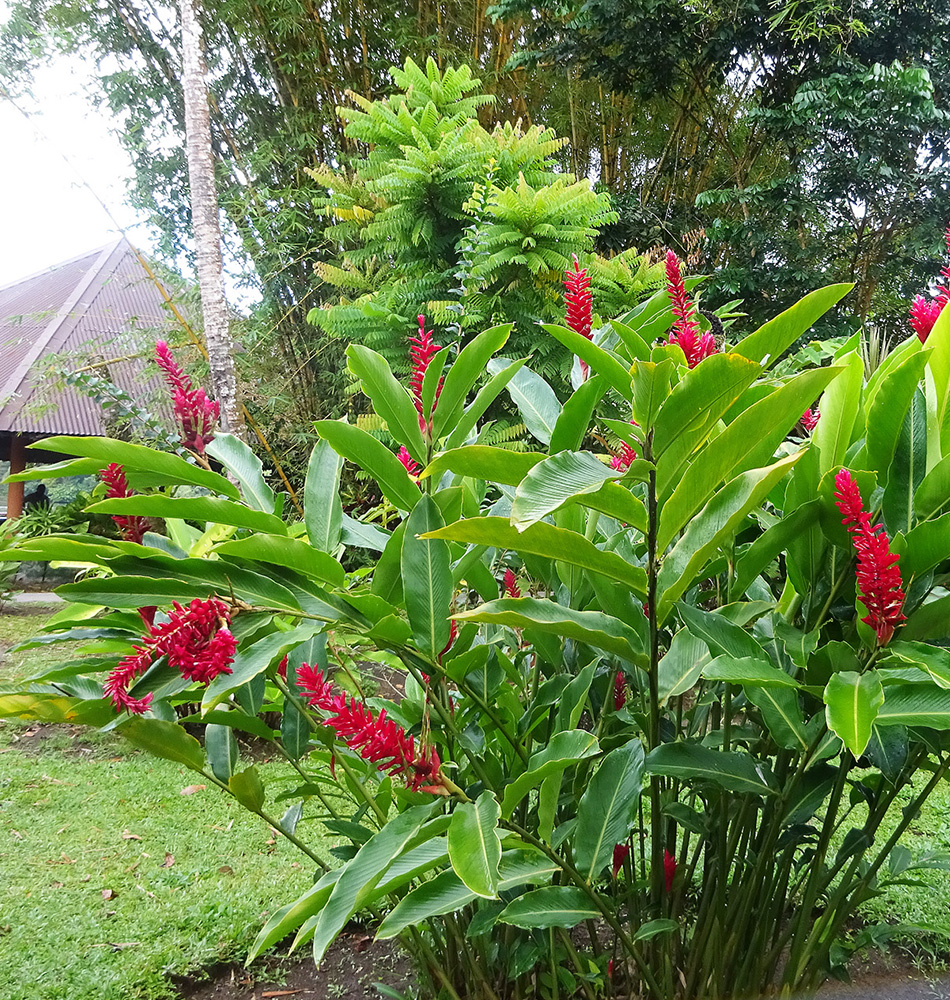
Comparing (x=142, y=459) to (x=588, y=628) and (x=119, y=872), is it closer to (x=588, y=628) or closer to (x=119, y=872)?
(x=588, y=628)

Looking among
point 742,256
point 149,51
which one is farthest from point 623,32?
point 149,51

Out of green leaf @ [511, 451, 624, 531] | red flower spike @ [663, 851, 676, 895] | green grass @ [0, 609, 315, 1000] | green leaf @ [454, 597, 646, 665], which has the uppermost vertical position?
green leaf @ [511, 451, 624, 531]

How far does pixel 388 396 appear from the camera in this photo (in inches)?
27.0

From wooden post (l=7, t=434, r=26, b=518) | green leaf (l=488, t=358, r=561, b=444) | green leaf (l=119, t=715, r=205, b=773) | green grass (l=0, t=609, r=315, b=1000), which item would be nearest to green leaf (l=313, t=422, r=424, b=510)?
green leaf (l=488, t=358, r=561, b=444)

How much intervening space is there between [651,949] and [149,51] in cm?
642

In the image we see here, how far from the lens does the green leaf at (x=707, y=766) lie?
27.3 inches

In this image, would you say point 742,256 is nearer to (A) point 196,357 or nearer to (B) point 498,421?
(B) point 498,421

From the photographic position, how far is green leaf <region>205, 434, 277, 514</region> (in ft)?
2.55

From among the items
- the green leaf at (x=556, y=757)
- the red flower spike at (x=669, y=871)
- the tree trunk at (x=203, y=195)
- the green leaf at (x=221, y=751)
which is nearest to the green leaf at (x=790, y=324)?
the green leaf at (x=556, y=757)

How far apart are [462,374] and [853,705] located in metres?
0.44

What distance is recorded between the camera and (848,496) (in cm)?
53

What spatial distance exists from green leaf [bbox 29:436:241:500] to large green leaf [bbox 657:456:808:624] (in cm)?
41

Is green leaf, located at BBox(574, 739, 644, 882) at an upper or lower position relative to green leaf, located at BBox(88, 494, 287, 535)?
lower

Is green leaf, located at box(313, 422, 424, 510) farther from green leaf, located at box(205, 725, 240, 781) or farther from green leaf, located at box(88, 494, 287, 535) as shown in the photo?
green leaf, located at box(205, 725, 240, 781)
